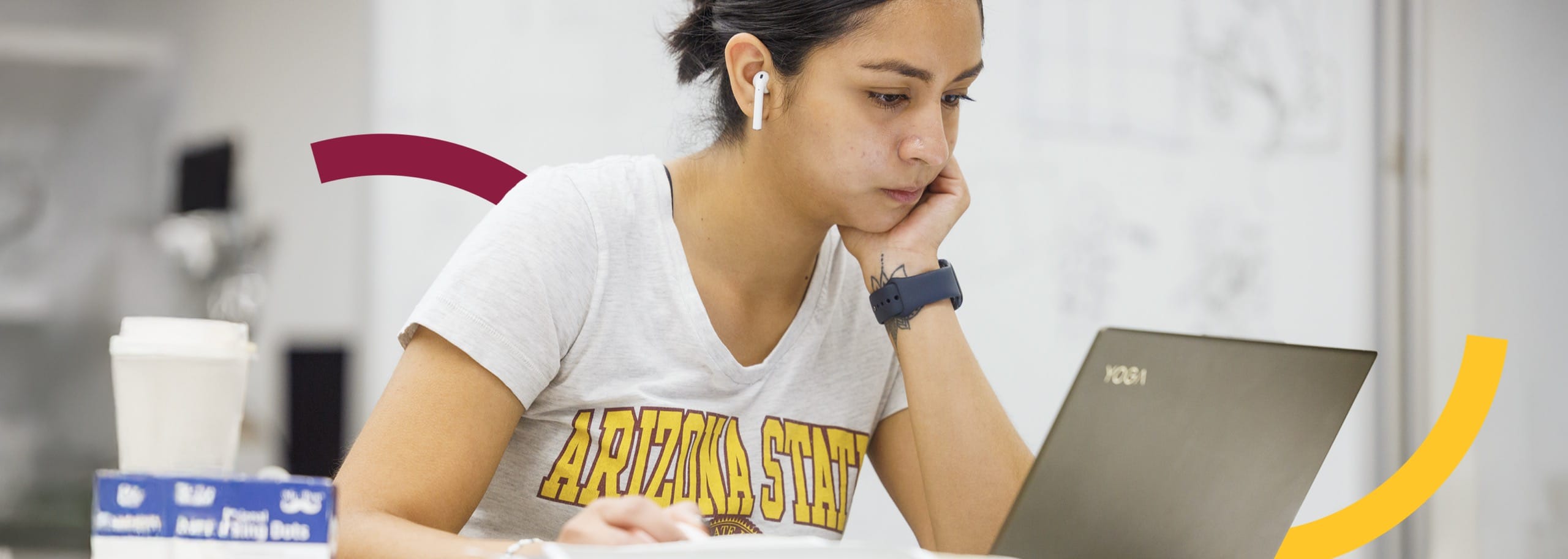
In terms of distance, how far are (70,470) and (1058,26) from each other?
154 centimetres

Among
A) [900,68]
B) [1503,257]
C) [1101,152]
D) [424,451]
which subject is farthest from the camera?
[1503,257]

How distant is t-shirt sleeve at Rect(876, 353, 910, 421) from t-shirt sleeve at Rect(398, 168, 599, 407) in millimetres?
356

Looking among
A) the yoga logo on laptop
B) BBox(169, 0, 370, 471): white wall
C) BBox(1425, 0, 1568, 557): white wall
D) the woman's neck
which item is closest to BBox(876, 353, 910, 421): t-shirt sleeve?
the woman's neck

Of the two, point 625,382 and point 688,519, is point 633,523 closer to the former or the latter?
point 688,519

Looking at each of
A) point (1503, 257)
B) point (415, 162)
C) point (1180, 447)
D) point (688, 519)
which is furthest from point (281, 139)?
point (1503, 257)

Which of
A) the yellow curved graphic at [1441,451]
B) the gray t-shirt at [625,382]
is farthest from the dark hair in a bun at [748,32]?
the yellow curved graphic at [1441,451]

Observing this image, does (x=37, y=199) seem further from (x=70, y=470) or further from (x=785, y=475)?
(x=785, y=475)

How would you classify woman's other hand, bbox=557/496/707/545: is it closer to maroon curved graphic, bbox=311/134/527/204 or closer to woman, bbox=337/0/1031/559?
woman, bbox=337/0/1031/559

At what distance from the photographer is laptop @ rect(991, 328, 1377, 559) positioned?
0.64 m

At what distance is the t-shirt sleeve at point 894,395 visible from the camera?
1.20 metres

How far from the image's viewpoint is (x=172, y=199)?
53.6 inches

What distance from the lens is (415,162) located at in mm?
1456

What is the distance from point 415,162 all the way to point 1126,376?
1064mm

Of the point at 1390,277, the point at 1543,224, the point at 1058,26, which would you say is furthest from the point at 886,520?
the point at 1543,224
